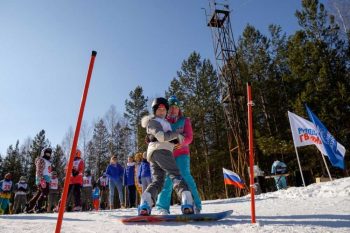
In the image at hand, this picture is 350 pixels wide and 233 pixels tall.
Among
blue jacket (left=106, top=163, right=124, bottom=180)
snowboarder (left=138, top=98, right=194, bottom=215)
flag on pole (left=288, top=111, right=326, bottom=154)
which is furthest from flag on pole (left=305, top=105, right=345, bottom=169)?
snowboarder (left=138, top=98, right=194, bottom=215)

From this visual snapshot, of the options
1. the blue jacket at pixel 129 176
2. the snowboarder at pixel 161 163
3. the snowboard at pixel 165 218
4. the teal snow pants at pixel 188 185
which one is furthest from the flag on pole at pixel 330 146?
the snowboard at pixel 165 218

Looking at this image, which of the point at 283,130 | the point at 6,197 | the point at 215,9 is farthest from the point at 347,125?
the point at 6,197

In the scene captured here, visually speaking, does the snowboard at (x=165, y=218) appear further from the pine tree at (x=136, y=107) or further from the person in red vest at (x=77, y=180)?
the pine tree at (x=136, y=107)

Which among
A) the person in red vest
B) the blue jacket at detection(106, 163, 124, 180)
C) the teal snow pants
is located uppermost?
the blue jacket at detection(106, 163, 124, 180)

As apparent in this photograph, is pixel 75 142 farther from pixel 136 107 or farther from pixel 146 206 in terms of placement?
pixel 136 107

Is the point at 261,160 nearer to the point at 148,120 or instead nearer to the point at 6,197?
the point at 6,197

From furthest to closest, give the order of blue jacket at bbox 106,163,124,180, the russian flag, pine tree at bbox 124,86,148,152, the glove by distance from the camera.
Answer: pine tree at bbox 124,86,148,152 → the russian flag → blue jacket at bbox 106,163,124,180 → the glove

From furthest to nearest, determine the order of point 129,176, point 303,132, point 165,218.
A: 1. point 303,132
2. point 129,176
3. point 165,218

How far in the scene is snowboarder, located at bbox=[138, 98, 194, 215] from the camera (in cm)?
364

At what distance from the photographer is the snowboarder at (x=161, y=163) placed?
3.64m

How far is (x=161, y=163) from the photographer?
383 centimetres

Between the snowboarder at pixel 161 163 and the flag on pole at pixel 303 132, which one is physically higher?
the flag on pole at pixel 303 132

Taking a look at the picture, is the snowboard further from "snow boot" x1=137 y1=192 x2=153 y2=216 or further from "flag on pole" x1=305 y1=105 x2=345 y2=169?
"flag on pole" x1=305 y1=105 x2=345 y2=169

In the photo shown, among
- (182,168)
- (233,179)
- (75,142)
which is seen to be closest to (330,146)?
(233,179)
